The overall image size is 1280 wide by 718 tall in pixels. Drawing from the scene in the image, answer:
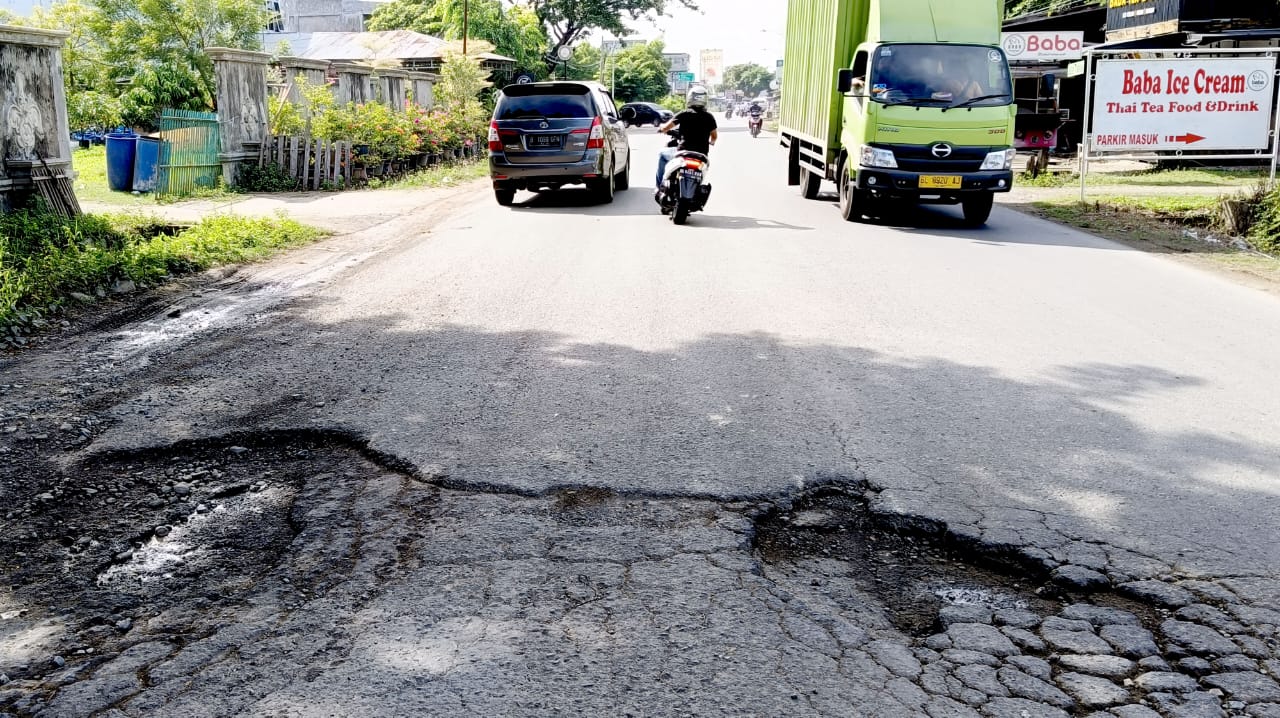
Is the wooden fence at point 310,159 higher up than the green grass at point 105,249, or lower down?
higher up

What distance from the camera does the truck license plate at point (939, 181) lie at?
1251 centimetres

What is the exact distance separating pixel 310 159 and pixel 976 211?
11124 millimetres

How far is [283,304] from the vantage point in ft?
27.1

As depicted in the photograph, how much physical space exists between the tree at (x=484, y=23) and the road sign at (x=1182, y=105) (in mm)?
32263

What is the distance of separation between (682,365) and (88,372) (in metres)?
3.51

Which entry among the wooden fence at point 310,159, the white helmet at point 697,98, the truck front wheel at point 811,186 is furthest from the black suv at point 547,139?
the wooden fence at point 310,159

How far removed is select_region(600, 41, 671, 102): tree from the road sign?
60.4 metres

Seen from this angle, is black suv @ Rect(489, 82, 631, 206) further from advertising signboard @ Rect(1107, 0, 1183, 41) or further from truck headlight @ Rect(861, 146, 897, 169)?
advertising signboard @ Rect(1107, 0, 1183, 41)

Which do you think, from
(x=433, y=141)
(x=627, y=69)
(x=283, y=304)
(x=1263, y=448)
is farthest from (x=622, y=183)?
(x=627, y=69)

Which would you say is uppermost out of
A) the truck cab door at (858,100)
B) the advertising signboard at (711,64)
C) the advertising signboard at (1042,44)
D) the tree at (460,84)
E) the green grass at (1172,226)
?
the advertising signboard at (711,64)

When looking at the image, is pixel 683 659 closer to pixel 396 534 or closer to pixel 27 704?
pixel 396 534

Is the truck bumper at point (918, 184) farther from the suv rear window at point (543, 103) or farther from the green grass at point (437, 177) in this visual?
the green grass at point (437, 177)

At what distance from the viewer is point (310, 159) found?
59.7 ft

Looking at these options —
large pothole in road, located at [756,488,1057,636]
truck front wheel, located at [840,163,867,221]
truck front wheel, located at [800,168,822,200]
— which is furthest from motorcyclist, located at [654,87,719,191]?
large pothole in road, located at [756,488,1057,636]
